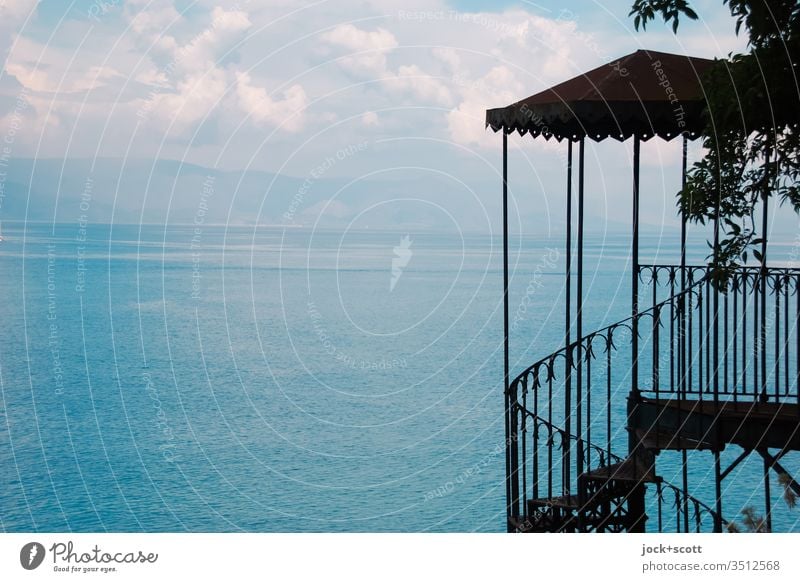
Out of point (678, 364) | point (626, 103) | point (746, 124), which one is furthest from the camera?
point (678, 364)

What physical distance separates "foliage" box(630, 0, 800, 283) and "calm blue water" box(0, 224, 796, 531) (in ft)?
64.9

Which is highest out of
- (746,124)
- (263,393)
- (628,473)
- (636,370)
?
(746,124)

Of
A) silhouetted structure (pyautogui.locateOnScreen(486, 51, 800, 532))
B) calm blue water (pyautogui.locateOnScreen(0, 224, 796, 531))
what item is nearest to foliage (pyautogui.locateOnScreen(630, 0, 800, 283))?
silhouetted structure (pyautogui.locateOnScreen(486, 51, 800, 532))

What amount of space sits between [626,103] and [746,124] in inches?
38.7

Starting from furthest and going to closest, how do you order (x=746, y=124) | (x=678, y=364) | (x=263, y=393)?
(x=263, y=393) → (x=678, y=364) → (x=746, y=124)

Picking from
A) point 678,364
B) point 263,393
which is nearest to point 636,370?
point 678,364

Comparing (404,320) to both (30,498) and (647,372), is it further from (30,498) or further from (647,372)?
(30,498)

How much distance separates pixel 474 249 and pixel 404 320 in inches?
1666

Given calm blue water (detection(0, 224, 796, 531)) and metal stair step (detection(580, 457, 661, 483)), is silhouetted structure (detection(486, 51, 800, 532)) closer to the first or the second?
metal stair step (detection(580, 457, 661, 483))

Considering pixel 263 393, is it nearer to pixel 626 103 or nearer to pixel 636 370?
pixel 636 370

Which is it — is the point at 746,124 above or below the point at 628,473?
above

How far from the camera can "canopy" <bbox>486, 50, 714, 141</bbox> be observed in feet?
25.7

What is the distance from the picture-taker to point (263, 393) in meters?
42.6

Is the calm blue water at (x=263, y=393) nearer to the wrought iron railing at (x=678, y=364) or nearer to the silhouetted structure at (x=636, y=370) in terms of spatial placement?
the wrought iron railing at (x=678, y=364)
